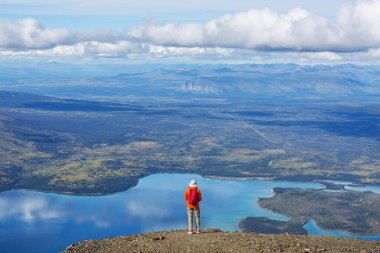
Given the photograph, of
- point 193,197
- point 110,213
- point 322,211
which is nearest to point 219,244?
point 193,197

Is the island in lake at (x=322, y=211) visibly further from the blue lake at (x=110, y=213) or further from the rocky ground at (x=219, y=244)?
the rocky ground at (x=219, y=244)

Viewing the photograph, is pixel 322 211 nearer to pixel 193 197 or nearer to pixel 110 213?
pixel 110 213

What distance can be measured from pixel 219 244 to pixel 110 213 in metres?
132

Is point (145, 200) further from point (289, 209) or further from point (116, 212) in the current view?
point (289, 209)

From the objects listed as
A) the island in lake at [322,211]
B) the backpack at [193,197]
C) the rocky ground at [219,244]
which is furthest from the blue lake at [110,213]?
the backpack at [193,197]

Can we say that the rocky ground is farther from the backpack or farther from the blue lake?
the blue lake

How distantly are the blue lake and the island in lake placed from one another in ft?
12.8

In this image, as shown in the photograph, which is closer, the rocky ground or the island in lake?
the rocky ground

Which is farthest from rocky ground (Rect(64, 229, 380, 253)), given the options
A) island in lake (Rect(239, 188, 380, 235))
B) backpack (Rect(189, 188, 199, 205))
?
island in lake (Rect(239, 188, 380, 235))

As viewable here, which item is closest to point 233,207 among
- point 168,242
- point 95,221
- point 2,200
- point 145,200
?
point 145,200

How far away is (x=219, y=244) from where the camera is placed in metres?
30.7

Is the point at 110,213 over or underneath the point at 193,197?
underneath

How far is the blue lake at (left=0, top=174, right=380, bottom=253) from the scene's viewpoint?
437 feet

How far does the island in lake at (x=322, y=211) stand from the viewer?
13588cm
